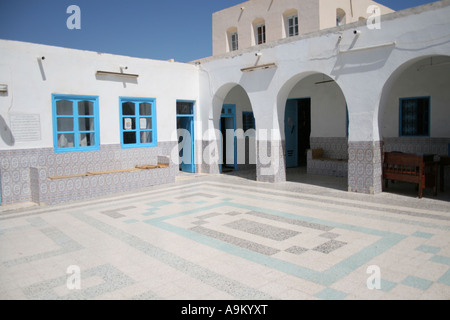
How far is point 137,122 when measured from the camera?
10.3 meters

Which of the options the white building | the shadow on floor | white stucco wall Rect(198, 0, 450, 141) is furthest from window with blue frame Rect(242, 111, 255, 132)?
white stucco wall Rect(198, 0, 450, 141)

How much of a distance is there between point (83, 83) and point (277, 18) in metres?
10.6

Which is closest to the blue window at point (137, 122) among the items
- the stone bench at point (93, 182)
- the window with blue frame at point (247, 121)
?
the stone bench at point (93, 182)

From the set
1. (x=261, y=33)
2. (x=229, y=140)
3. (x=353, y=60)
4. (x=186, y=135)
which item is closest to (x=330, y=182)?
Result: (x=353, y=60)

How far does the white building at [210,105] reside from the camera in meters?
7.73

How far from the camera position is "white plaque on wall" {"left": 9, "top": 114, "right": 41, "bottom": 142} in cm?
794

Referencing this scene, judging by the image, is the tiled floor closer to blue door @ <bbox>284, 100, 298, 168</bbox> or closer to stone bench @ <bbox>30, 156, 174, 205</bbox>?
stone bench @ <bbox>30, 156, 174, 205</bbox>

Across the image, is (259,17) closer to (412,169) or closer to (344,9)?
(344,9)

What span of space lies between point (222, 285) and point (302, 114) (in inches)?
506

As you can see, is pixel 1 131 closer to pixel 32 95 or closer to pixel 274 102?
pixel 32 95

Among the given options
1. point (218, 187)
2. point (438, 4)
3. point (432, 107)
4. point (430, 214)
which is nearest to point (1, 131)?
point (218, 187)

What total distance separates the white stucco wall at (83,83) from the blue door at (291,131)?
139 inches

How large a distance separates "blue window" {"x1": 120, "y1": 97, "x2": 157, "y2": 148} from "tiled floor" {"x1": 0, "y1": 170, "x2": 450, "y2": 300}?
264 cm
